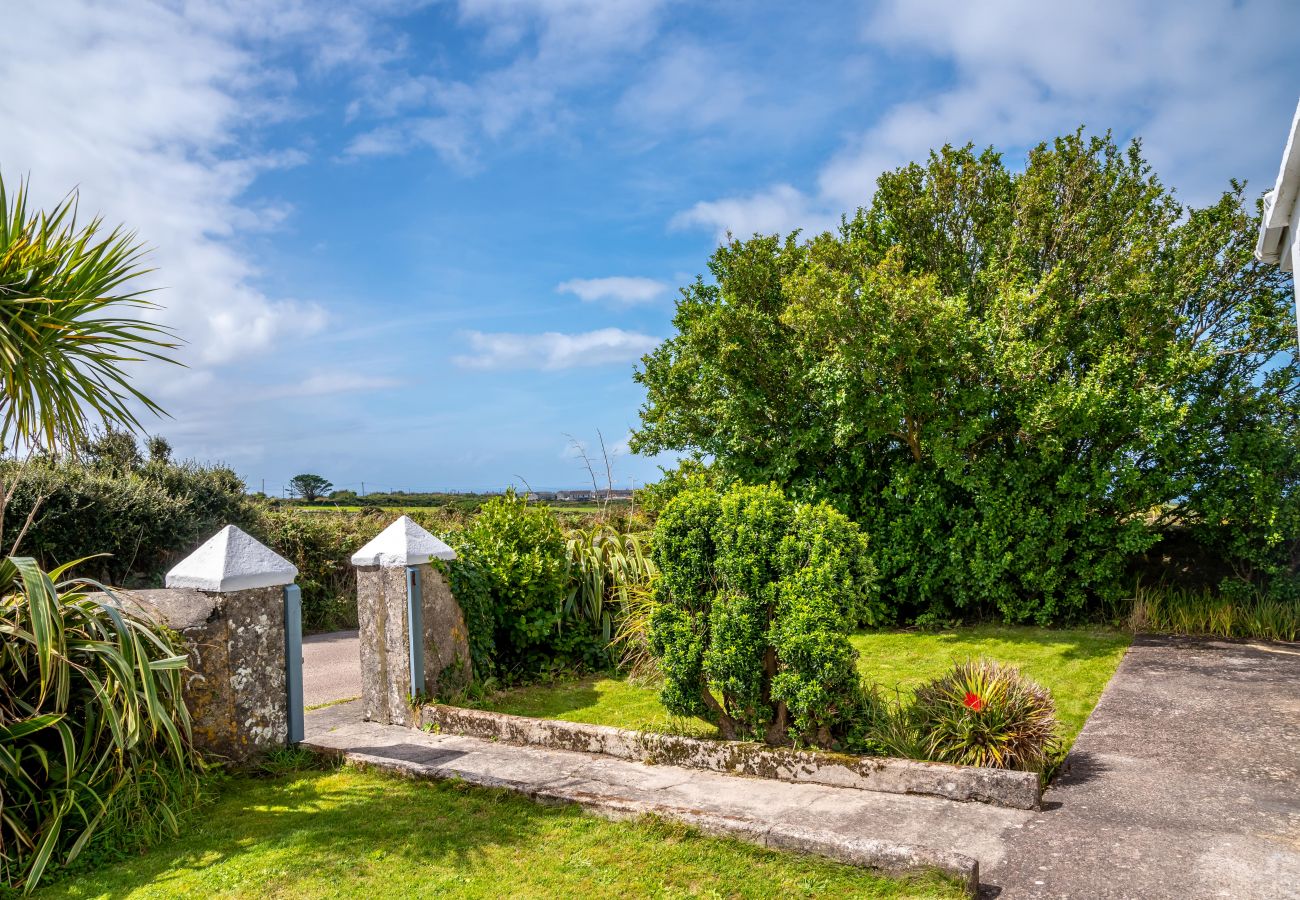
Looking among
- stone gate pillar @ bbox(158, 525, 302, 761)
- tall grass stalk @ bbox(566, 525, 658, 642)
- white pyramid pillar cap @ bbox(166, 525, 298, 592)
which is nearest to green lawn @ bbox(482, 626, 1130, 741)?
tall grass stalk @ bbox(566, 525, 658, 642)

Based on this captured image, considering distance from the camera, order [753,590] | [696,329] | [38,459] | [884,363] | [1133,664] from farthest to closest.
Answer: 1. [696,329]
2. [38,459]
3. [884,363]
4. [1133,664]
5. [753,590]

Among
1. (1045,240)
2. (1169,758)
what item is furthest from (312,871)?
(1045,240)

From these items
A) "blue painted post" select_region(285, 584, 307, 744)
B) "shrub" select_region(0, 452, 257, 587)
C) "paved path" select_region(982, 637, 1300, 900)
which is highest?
"shrub" select_region(0, 452, 257, 587)

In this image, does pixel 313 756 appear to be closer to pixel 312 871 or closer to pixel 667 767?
pixel 312 871

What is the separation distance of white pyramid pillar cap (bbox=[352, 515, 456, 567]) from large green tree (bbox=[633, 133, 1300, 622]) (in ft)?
18.4

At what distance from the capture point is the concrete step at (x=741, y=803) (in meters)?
3.91

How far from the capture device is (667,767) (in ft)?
17.8

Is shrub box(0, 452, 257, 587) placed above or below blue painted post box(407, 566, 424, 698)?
above

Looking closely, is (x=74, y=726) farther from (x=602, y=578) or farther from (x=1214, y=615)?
(x=1214, y=615)

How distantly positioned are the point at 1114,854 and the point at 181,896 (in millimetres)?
4510

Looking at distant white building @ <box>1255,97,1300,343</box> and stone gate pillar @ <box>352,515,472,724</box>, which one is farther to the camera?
stone gate pillar @ <box>352,515,472,724</box>

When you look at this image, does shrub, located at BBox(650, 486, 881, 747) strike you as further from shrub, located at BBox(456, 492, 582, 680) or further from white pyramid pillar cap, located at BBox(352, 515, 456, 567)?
shrub, located at BBox(456, 492, 582, 680)

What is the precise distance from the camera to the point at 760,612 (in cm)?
530

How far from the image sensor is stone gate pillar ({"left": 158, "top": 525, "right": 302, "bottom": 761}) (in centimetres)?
551
